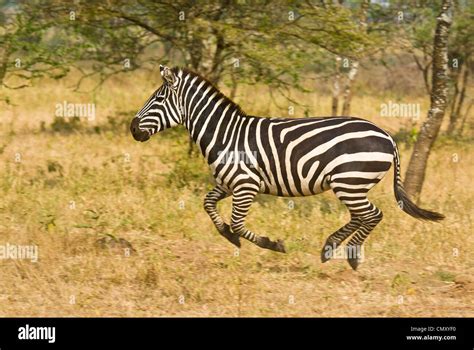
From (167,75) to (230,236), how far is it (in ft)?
6.05

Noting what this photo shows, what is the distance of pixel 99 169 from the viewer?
13117mm

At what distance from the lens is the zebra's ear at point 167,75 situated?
948 cm

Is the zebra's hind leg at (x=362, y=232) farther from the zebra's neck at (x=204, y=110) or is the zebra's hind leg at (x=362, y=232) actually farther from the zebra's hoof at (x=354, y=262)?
the zebra's neck at (x=204, y=110)

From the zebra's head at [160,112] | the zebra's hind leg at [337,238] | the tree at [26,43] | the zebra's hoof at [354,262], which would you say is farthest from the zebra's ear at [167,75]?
the tree at [26,43]

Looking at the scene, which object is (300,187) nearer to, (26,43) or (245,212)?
(245,212)

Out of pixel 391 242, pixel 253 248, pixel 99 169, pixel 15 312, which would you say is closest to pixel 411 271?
pixel 391 242

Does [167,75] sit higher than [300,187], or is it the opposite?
[167,75]

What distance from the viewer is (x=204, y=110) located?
31.1ft

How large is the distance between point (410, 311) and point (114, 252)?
322cm

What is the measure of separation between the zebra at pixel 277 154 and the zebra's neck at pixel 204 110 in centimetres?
1

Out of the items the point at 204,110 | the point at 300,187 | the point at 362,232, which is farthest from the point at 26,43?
the point at 362,232

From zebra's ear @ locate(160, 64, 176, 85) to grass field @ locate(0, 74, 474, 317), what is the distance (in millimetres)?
1621

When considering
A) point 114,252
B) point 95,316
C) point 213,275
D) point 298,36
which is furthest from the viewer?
point 298,36

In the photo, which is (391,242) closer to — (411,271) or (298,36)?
(411,271)
